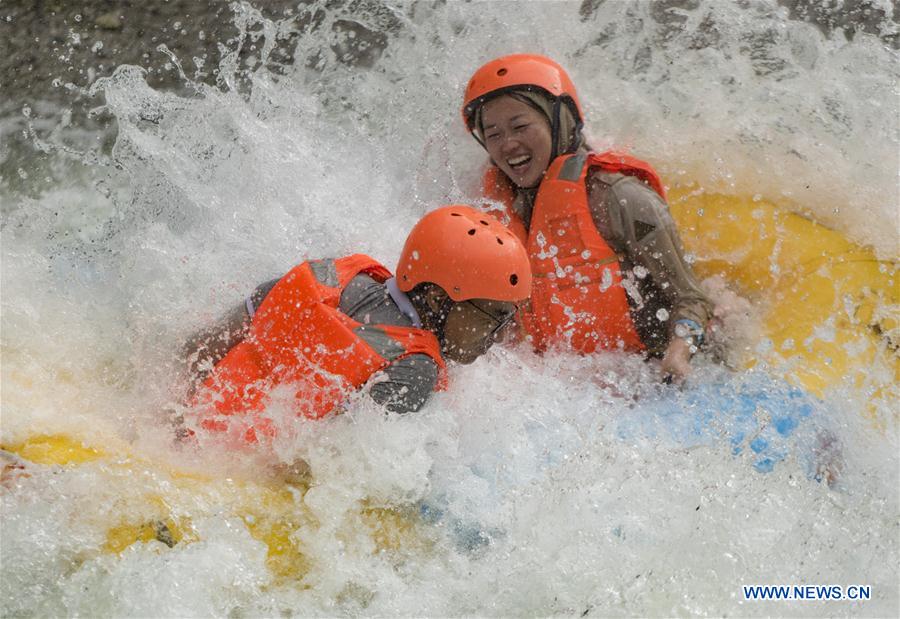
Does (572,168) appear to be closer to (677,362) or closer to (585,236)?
(585,236)

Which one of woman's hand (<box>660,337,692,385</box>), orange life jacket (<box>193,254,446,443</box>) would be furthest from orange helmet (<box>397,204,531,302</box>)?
woman's hand (<box>660,337,692,385</box>)

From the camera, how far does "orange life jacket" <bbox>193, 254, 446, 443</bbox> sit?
9.85 ft

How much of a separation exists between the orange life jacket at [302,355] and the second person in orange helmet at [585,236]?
87cm

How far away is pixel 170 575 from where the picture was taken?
2852 mm

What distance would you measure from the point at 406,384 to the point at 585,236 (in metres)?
1.18

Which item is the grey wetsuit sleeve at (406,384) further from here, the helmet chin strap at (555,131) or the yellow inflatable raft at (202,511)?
the helmet chin strap at (555,131)

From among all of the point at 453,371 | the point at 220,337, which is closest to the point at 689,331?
the point at 453,371

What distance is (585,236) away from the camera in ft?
12.6

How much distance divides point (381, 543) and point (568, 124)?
188 centimetres

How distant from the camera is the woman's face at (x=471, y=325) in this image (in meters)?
3.15

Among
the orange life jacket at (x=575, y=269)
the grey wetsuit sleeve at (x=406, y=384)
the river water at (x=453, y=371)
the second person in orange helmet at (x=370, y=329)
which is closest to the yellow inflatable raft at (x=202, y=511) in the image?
the river water at (x=453, y=371)

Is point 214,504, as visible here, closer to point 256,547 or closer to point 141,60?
point 256,547

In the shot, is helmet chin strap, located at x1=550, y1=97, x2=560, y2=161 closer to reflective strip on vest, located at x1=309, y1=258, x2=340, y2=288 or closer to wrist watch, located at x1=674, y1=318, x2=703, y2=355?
wrist watch, located at x1=674, y1=318, x2=703, y2=355

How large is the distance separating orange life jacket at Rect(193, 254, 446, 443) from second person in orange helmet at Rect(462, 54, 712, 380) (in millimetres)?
873
